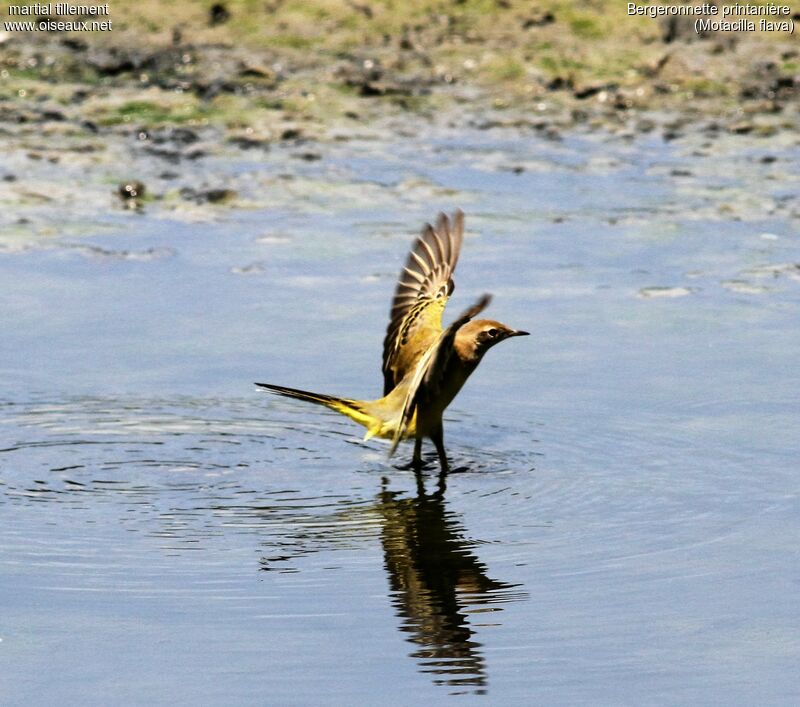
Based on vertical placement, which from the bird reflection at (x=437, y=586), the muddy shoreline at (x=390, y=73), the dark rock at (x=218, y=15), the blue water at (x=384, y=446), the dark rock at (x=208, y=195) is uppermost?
the dark rock at (x=218, y=15)

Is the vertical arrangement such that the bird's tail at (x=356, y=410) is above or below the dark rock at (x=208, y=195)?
below

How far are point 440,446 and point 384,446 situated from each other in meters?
0.50

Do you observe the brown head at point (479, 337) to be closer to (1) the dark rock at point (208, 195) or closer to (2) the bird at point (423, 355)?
(2) the bird at point (423, 355)

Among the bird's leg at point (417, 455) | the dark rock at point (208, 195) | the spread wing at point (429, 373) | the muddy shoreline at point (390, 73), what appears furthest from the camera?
the muddy shoreline at point (390, 73)

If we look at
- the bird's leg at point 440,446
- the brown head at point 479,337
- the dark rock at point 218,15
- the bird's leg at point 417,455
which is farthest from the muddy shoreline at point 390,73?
the bird's leg at point 440,446

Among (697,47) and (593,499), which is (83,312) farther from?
(697,47)

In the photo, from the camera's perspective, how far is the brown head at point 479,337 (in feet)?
28.3

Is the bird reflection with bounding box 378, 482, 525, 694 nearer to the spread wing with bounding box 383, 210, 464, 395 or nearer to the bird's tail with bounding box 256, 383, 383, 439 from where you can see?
the bird's tail with bounding box 256, 383, 383, 439

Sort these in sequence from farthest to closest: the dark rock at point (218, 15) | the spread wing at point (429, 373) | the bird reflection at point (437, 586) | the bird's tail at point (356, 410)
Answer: the dark rock at point (218, 15)
the bird's tail at point (356, 410)
the spread wing at point (429, 373)
the bird reflection at point (437, 586)

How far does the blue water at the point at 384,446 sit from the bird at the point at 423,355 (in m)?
0.24

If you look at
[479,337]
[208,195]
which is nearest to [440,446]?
[479,337]

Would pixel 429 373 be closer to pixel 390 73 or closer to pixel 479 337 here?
pixel 479 337

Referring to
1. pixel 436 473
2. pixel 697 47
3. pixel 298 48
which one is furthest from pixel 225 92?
pixel 436 473

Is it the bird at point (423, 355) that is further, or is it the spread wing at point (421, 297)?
the spread wing at point (421, 297)
